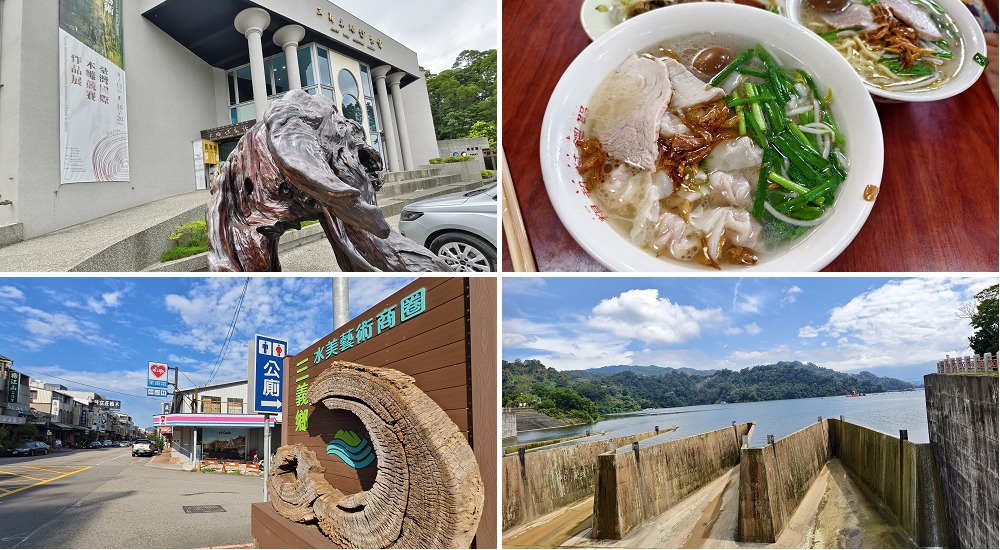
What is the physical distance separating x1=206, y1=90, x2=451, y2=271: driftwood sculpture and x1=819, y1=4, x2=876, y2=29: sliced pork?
56.2 inches

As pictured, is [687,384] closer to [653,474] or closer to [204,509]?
[653,474]

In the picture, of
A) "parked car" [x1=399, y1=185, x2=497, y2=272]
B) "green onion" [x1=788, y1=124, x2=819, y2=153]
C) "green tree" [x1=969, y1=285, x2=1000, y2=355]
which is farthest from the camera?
"parked car" [x1=399, y1=185, x2=497, y2=272]

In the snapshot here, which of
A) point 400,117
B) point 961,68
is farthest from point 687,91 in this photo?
point 400,117

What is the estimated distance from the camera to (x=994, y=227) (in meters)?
0.95

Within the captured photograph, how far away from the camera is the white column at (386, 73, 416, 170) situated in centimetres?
297

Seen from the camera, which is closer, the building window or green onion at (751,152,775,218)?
green onion at (751,152,775,218)

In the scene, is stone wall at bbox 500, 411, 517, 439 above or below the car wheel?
below

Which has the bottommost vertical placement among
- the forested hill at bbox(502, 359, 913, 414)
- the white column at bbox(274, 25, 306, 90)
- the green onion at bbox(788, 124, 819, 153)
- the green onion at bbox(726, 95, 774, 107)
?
the forested hill at bbox(502, 359, 913, 414)

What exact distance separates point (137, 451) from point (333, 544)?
1629cm

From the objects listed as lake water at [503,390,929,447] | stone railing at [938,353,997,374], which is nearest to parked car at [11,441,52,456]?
lake water at [503,390,929,447]

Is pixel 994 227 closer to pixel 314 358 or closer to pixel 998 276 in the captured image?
pixel 998 276

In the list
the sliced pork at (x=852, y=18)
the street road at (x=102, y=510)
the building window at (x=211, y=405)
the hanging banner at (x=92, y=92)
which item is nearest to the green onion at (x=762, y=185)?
the sliced pork at (x=852, y=18)

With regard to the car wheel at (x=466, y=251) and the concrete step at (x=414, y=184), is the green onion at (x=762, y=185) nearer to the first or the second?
the car wheel at (x=466, y=251)

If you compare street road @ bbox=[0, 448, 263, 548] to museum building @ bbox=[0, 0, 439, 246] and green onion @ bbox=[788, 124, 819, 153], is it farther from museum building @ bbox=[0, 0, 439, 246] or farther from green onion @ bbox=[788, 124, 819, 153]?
green onion @ bbox=[788, 124, 819, 153]
